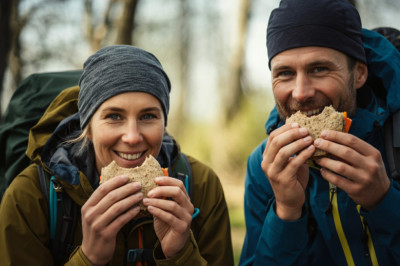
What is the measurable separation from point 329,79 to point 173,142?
1448 millimetres

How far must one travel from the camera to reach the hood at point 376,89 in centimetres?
324

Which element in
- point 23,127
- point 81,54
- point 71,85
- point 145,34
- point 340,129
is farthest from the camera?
point 145,34

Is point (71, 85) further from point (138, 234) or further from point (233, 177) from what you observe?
point (233, 177)

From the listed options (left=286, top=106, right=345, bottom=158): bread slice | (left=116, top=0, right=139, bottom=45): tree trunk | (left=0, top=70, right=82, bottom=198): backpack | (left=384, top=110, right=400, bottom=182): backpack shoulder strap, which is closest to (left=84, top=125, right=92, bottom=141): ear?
(left=0, top=70, right=82, bottom=198): backpack

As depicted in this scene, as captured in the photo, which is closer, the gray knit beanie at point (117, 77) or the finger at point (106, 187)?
the finger at point (106, 187)

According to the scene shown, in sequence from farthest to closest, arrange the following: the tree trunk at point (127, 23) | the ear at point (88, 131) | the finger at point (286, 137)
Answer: the tree trunk at point (127, 23), the ear at point (88, 131), the finger at point (286, 137)

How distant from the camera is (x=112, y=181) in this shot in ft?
8.87

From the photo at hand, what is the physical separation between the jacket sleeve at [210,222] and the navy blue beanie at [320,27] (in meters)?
1.25

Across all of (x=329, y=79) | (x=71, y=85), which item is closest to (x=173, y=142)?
(x=71, y=85)

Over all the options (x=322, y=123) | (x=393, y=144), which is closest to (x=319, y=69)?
(x=322, y=123)

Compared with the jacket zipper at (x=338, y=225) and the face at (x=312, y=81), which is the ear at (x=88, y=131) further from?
the jacket zipper at (x=338, y=225)

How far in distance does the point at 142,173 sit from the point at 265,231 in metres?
1.13

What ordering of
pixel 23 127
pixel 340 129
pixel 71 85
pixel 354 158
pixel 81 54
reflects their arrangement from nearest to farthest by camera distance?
pixel 354 158 → pixel 340 129 → pixel 23 127 → pixel 71 85 → pixel 81 54

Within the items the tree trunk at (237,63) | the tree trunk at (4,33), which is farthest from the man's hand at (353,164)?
the tree trunk at (237,63)
